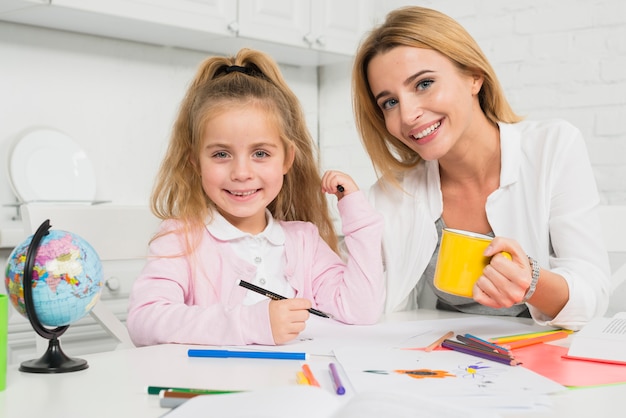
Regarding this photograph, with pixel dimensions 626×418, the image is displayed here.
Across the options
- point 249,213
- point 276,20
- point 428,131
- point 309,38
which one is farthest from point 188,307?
point 309,38

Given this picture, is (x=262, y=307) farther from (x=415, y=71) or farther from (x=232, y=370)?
(x=415, y=71)

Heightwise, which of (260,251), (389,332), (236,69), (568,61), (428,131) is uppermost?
(568,61)

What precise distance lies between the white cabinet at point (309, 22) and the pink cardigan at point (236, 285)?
1590 mm

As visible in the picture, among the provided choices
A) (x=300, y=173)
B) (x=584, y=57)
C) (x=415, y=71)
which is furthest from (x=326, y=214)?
(x=584, y=57)

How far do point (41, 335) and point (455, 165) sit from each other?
3.46ft

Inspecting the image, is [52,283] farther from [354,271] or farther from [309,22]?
[309,22]

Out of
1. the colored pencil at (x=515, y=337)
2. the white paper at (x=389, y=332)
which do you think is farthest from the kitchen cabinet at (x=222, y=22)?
the colored pencil at (x=515, y=337)

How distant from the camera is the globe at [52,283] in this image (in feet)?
2.83

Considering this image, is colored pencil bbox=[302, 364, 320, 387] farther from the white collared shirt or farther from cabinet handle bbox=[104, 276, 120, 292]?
cabinet handle bbox=[104, 276, 120, 292]

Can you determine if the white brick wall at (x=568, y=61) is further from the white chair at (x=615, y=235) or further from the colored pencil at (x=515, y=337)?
the colored pencil at (x=515, y=337)

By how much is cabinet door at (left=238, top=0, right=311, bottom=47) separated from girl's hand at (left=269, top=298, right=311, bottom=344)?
6.40 feet

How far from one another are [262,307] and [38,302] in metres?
0.35

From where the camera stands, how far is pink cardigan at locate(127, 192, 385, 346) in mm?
1116

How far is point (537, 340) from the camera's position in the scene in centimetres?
111
